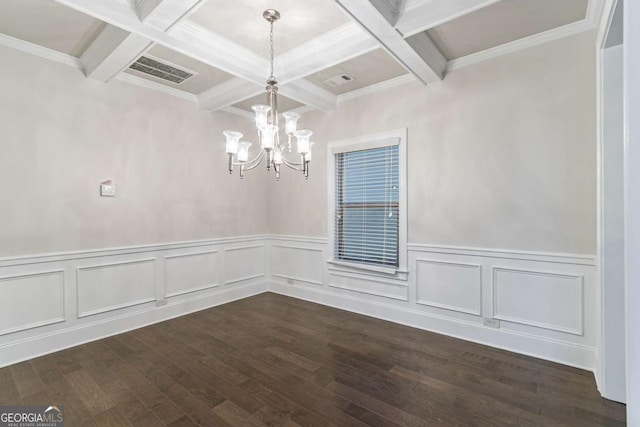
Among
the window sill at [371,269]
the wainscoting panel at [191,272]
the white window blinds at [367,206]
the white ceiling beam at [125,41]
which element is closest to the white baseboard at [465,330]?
the window sill at [371,269]

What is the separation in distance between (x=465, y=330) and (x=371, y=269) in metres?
1.22

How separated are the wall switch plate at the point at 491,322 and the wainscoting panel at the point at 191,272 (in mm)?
3382

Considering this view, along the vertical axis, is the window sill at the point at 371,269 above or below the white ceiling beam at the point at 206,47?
below

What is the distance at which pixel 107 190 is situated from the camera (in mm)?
3297

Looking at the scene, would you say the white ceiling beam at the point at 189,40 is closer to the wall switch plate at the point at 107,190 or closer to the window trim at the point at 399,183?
the window trim at the point at 399,183

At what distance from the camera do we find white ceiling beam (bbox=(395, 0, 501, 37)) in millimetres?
2117

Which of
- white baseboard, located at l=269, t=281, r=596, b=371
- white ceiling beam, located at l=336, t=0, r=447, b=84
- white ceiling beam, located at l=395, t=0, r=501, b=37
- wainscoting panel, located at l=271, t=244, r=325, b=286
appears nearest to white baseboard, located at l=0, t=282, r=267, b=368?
wainscoting panel, located at l=271, t=244, r=325, b=286

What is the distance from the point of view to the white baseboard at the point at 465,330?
8.64 ft

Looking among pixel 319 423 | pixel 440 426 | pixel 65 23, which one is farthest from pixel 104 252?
pixel 440 426

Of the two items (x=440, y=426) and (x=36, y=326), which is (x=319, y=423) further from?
(x=36, y=326)

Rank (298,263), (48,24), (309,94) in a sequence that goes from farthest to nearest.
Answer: (298,263), (309,94), (48,24)

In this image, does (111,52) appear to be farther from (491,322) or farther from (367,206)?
(491,322)

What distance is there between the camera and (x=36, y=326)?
286 cm

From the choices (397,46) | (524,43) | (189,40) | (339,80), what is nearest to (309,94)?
(339,80)
